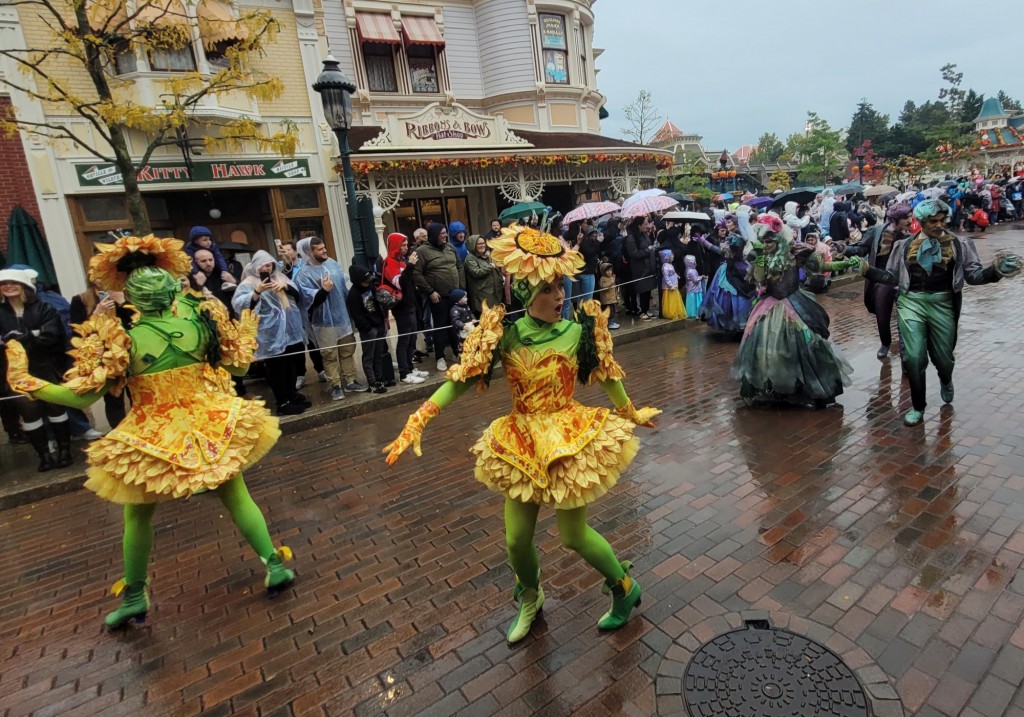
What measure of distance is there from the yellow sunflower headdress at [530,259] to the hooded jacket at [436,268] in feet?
17.2

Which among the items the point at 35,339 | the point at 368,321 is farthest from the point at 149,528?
the point at 368,321

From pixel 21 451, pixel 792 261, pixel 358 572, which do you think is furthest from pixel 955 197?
pixel 21 451

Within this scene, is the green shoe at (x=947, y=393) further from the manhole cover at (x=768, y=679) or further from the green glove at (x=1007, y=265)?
the manhole cover at (x=768, y=679)

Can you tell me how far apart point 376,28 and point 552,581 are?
15890 millimetres

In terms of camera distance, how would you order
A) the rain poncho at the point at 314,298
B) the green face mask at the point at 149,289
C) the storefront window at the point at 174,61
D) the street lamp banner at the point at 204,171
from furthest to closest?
the storefront window at the point at 174,61, the street lamp banner at the point at 204,171, the rain poncho at the point at 314,298, the green face mask at the point at 149,289

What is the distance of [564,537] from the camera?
2.86m

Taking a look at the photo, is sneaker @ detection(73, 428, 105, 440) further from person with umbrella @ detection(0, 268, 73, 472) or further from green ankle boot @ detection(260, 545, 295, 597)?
green ankle boot @ detection(260, 545, 295, 597)

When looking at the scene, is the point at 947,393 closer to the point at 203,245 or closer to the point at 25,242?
the point at 203,245

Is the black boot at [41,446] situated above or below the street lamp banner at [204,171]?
below

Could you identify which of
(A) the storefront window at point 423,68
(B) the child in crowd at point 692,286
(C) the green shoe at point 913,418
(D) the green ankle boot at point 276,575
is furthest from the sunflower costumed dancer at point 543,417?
(A) the storefront window at point 423,68

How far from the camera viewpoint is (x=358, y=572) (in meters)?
3.74

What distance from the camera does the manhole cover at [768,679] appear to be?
246 centimetres

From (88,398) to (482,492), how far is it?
269 centimetres

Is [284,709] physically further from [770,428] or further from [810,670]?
[770,428]
